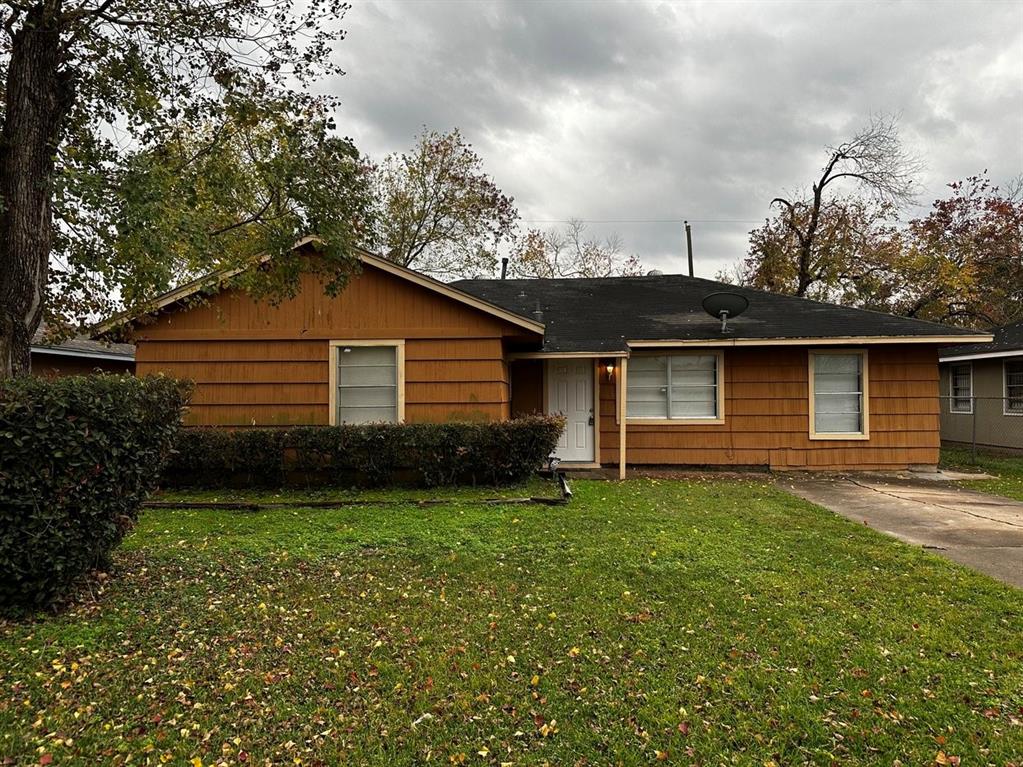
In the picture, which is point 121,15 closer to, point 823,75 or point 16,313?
point 16,313

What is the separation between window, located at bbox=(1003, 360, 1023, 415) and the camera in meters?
13.1

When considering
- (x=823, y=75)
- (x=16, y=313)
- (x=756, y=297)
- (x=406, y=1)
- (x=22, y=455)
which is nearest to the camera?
(x=22, y=455)

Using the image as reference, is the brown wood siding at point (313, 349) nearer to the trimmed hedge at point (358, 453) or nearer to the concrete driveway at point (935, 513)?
the trimmed hedge at point (358, 453)

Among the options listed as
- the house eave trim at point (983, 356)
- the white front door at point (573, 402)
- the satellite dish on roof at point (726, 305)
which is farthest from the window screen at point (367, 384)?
the house eave trim at point (983, 356)

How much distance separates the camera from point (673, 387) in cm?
1054

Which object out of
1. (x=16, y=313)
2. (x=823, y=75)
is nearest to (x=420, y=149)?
(x=823, y=75)

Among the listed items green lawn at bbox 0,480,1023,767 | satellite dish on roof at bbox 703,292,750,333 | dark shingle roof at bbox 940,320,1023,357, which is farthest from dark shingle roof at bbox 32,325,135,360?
dark shingle roof at bbox 940,320,1023,357

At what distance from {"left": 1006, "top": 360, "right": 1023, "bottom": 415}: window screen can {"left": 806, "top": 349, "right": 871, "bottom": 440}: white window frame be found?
6.03 m

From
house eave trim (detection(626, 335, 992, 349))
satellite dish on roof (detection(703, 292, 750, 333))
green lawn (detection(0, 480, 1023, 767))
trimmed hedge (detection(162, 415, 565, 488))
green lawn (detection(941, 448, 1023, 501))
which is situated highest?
satellite dish on roof (detection(703, 292, 750, 333))

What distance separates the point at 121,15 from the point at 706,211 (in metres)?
24.0

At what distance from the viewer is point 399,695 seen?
110 inches

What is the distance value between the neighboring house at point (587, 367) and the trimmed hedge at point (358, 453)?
2.95 feet

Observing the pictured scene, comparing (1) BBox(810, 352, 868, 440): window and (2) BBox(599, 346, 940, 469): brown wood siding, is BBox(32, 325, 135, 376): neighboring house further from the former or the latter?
(1) BBox(810, 352, 868, 440): window

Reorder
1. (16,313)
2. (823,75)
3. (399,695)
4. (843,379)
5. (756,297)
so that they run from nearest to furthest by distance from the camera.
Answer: (399,695), (16,313), (843,379), (756,297), (823,75)
